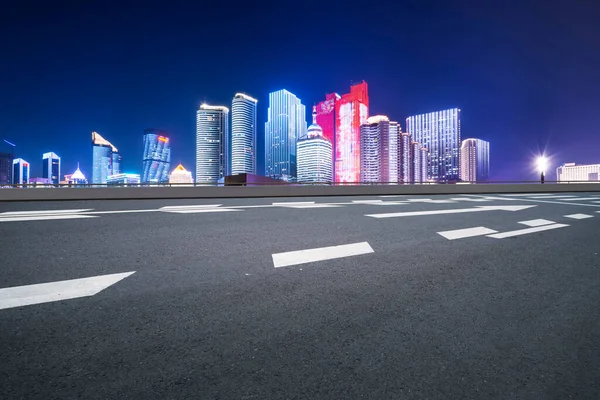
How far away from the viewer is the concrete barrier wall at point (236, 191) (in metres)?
13.9

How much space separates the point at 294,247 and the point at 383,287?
1.70m

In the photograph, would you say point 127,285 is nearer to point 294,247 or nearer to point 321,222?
point 294,247

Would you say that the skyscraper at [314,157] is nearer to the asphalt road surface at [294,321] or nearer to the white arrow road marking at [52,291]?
the asphalt road surface at [294,321]

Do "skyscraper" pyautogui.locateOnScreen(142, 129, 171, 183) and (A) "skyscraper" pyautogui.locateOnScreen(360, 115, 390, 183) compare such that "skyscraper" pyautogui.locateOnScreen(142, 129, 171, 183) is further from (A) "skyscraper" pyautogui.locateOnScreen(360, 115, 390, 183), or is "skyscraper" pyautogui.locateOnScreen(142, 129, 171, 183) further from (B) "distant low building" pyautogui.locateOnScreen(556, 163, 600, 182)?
(B) "distant low building" pyautogui.locateOnScreen(556, 163, 600, 182)

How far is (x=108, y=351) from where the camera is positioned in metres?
1.69

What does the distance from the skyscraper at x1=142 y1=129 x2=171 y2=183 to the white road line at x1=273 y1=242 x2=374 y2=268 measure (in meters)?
170

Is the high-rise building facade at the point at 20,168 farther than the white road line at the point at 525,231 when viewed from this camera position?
Yes

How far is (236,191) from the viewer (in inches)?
666

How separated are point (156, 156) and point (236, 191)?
169 metres

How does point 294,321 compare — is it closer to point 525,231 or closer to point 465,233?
point 465,233

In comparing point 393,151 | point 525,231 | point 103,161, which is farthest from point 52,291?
point 103,161

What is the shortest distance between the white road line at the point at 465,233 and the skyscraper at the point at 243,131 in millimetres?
165952

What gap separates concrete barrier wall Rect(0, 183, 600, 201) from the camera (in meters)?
13.9

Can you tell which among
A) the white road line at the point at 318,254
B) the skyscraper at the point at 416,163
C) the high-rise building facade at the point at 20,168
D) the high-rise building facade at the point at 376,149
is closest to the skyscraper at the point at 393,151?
the high-rise building facade at the point at 376,149
